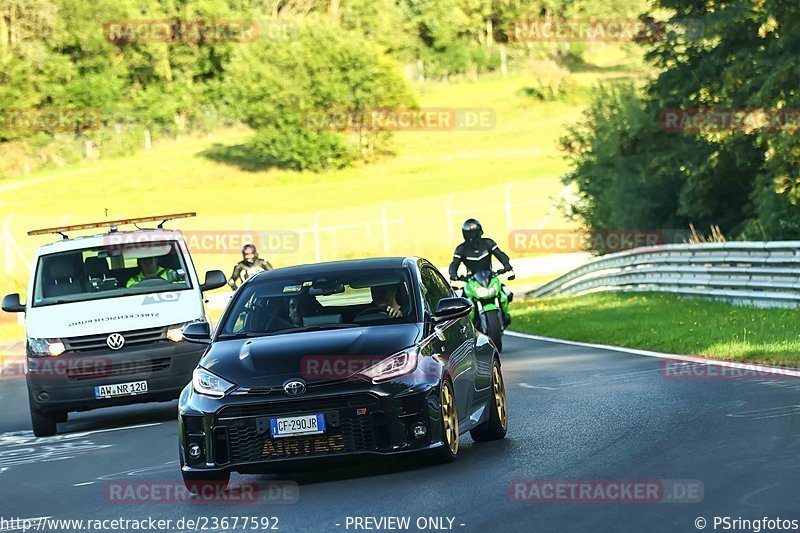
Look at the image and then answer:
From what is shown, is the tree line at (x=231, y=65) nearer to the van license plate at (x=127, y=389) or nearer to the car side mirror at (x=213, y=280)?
the car side mirror at (x=213, y=280)

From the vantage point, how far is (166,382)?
15.1 metres

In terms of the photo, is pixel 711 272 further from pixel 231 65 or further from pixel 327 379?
pixel 231 65

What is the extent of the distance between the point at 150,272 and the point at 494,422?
20.2ft

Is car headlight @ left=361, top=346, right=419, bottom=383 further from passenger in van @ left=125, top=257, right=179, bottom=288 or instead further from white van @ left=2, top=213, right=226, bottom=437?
passenger in van @ left=125, top=257, right=179, bottom=288

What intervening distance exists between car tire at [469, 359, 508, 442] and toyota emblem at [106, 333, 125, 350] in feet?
16.4

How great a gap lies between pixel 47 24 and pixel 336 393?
98987mm

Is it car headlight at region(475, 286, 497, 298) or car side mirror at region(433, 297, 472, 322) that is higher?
car side mirror at region(433, 297, 472, 322)

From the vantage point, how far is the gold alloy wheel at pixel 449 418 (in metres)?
9.77

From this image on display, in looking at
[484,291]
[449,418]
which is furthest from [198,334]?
[484,291]

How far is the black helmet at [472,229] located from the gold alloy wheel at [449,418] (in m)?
8.75

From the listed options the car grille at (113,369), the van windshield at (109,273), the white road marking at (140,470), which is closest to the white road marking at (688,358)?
the van windshield at (109,273)

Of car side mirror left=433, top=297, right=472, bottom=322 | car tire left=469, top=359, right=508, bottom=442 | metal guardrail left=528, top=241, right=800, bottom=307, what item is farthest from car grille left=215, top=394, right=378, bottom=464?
metal guardrail left=528, top=241, right=800, bottom=307

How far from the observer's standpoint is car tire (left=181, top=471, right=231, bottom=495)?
381 inches

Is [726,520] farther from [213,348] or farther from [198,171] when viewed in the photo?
[198,171]
